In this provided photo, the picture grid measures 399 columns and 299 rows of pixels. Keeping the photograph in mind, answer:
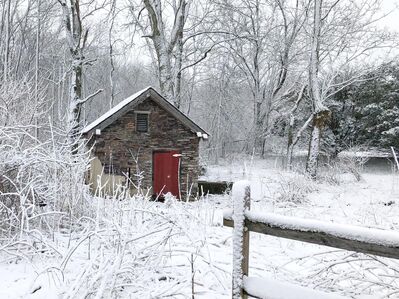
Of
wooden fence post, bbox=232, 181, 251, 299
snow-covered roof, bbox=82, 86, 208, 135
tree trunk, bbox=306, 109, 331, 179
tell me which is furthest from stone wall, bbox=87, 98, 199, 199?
wooden fence post, bbox=232, 181, 251, 299

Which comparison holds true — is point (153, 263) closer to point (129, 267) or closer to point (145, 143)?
point (129, 267)

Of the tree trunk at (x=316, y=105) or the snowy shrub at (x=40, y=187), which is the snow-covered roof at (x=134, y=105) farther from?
the snowy shrub at (x=40, y=187)

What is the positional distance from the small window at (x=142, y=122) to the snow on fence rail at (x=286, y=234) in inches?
517

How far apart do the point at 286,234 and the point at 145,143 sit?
13.7m

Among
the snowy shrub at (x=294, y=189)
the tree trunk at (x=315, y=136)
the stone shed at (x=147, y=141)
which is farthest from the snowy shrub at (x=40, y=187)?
the tree trunk at (x=315, y=136)

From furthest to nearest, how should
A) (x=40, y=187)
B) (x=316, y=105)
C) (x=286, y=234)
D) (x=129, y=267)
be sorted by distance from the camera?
(x=316, y=105)
(x=40, y=187)
(x=129, y=267)
(x=286, y=234)

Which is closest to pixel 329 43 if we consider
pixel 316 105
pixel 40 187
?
pixel 316 105

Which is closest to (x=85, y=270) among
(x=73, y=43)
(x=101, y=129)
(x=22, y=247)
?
(x=22, y=247)

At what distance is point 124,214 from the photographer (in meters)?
5.38

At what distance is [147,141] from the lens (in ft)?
52.5

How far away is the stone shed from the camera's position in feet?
50.3

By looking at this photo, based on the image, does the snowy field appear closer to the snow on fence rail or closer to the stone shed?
the snow on fence rail

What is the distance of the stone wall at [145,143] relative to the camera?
609 inches

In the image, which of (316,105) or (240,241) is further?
(316,105)
